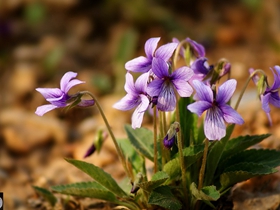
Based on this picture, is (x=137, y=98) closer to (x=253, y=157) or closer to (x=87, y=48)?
(x=253, y=157)

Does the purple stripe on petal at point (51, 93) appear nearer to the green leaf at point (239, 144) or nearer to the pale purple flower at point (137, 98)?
the pale purple flower at point (137, 98)

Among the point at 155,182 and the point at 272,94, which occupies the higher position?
the point at 272,94

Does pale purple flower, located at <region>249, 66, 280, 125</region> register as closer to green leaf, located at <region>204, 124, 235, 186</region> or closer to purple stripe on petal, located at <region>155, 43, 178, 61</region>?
green leaf, located at <region>204, 124, 235, 186</region>

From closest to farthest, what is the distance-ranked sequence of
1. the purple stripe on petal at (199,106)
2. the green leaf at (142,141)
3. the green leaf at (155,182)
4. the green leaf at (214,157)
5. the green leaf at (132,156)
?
1. the purple stripe on petal at (199,106)
2. the green leaf at (155,182)
3. the green leaf at (214,157)
4. the green leaf at (142,141)
5. the green leaf at (132,156)

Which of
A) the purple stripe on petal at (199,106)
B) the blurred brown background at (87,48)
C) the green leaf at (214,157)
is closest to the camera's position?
the purple stripe on petal at (199,106)

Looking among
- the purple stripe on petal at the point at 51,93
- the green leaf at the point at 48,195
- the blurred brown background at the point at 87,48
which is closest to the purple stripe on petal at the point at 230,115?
the purple stripe on petal at the point at 51,93

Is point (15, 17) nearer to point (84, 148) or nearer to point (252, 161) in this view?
point (84, 148)

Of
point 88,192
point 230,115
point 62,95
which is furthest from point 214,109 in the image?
point 88,192
